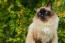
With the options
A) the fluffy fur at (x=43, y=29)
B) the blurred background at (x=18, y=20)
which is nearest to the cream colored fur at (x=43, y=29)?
the fluffy fur at (x=43, y=29)

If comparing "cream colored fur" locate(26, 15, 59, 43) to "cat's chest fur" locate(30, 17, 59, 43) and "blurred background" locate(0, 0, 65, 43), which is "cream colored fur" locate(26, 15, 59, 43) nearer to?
"cat's chest fur" locate(30, 17, 59, 43)

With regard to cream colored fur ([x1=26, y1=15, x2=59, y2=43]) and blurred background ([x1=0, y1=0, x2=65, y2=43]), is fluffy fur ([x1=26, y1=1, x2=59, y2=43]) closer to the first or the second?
cream colored fur ([x1=26, y1=15, x2=59, y2=43])

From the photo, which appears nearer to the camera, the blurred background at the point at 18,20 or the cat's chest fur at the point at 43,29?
the cat's chest fur at the point at 43,29

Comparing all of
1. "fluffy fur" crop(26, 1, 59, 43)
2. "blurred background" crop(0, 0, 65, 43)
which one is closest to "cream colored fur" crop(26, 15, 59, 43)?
"fluffy fur" crop(26, 1, 59, 43)

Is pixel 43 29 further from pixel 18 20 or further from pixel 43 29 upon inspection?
pixel 18 20

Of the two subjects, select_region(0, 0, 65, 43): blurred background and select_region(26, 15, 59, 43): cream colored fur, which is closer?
select_region(26, 15, 59, 43): cream colored fur

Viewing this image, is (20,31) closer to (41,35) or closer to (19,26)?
(19,26)

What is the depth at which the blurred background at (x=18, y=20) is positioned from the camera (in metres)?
7.01

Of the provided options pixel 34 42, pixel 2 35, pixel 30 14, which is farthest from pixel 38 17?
pixel 2 35

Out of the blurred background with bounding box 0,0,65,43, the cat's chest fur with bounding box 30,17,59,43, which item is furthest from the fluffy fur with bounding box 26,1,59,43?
the blurred background with bounding box 0,0,65,43

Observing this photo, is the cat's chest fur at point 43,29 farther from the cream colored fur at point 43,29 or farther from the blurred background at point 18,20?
the blurred background at point 18,20

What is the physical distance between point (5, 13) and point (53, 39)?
7.88 feet

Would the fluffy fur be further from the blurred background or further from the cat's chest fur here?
the blurred background

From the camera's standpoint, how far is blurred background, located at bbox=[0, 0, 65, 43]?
7012mm
